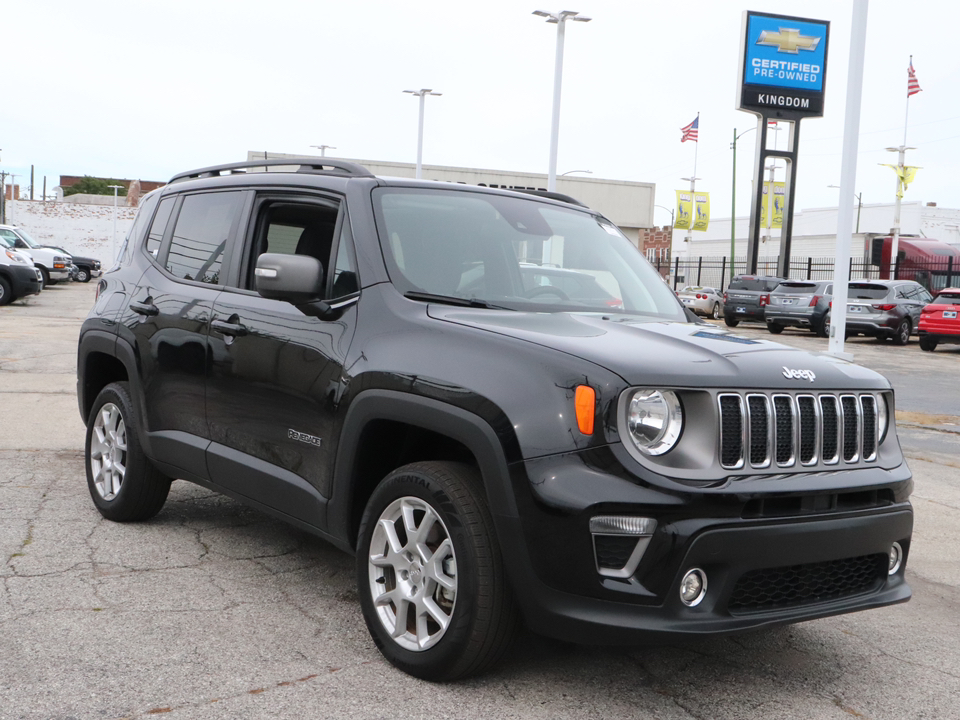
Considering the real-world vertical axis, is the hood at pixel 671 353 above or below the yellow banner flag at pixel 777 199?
below

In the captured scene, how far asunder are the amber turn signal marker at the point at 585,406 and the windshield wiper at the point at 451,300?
986mm

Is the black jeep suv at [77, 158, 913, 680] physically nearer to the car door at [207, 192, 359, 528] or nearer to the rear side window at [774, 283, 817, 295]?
the car door at [207, 192, 359, 528]

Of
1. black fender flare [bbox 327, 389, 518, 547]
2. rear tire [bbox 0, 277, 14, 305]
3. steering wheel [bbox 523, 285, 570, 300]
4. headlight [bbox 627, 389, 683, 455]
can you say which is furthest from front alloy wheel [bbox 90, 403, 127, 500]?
rear tire [bbox 0, 277, 14, 305]

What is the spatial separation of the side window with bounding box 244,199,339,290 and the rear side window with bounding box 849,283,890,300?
78.7ft

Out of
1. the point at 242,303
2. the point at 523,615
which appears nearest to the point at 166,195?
the point at 242,303

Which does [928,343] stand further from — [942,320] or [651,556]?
[651,556]

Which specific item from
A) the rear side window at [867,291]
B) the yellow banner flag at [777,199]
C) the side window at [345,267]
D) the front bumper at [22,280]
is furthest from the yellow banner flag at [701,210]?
the side window at [345,267]

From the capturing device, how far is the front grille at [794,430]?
10.8 ft

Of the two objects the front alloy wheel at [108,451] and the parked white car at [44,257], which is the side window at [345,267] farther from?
the parked white car at [44,257]

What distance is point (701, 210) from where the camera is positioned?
5934cm

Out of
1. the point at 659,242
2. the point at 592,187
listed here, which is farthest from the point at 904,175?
the point at 659,242

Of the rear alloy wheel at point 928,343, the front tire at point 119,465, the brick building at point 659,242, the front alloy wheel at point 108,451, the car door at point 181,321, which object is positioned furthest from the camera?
the brick building at point 659,242

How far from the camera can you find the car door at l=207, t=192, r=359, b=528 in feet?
13.3

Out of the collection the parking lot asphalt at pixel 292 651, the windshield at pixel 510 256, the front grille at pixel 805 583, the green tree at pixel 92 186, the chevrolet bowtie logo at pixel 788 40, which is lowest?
the parking lot asphalt at pixel 292 651
